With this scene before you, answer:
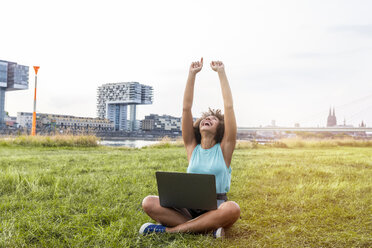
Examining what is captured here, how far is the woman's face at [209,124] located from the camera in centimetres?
216

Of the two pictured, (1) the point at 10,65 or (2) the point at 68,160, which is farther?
(1) the point at 10,65

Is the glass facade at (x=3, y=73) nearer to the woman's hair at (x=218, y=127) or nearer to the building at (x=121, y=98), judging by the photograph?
the building at (x=121, y=98)

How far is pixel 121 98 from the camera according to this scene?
230 feet

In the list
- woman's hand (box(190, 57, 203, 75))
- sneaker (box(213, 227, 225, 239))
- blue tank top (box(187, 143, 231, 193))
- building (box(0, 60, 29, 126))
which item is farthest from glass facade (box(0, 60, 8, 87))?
sneaker (box(213, 227, 225, 239))

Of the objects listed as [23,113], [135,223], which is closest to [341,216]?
[135,223]

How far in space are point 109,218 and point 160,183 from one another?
70cm

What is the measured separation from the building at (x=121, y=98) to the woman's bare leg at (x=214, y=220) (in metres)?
65.0

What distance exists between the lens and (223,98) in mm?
2129

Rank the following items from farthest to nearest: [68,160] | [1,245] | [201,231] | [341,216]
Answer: [68,160] < [341,216] < [201,231] < [1,245]

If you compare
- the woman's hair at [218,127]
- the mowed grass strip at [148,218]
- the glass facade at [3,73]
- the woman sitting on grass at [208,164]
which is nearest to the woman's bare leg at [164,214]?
the woman sitting on grass at [208,164]

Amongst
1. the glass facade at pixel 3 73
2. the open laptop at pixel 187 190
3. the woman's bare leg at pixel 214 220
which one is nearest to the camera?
the open laptop at pixel 187 190

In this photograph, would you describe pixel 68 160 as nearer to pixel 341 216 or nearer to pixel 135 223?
pixel 135 223

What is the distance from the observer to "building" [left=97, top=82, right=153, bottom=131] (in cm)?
6912

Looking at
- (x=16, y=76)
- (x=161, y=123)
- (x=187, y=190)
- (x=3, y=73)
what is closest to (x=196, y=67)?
(x=187, y=190)
